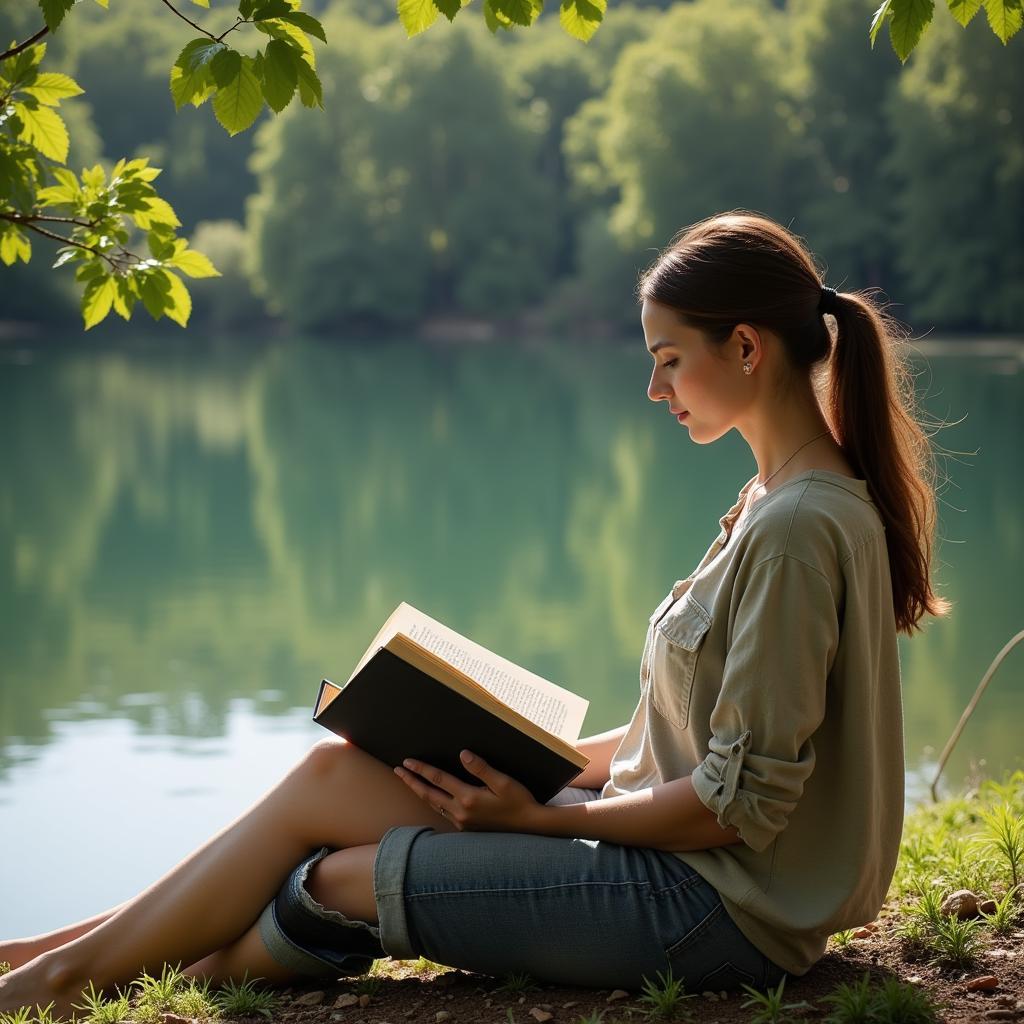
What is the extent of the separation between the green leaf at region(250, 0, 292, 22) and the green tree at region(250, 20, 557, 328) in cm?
3818

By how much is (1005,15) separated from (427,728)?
1479 millimetres

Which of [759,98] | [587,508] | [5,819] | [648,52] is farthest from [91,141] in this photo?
[5,819]

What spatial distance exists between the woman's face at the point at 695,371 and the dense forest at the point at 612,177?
1232 inches

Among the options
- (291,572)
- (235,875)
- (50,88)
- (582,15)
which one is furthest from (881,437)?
(291,572)

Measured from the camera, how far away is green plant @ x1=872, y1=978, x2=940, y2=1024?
2.09m

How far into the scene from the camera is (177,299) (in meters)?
2.96

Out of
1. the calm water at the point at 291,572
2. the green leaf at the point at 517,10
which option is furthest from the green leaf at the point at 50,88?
the calm water at the point at 291,572

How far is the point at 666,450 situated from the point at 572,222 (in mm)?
30409

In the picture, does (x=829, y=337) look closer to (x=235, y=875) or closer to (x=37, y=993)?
(x=235, y=875)

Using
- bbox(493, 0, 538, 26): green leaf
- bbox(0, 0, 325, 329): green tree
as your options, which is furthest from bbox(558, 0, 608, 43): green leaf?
bbox(0, 0, 325, 329): green tree

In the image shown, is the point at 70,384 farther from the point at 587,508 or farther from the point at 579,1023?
the point at 579,1023

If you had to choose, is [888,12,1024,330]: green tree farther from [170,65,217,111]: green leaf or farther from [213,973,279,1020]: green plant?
[213,973,279,1020]: green plant

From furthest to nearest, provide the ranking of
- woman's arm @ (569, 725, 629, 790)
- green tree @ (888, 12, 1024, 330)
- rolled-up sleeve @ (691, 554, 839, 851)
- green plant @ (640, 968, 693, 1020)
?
green tree @ (888, 12, 1024, 330)
woman's arm @ (569, 725, 629, 790)
green plant @ (640, 968, 693, 1020)
rolled-up sleeve @ (691, 554, 839, 851)

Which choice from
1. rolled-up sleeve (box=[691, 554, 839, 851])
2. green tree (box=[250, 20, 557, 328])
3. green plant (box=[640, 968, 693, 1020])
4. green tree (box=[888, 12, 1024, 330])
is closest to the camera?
rolled-up sleeve (box=[691, 554, 839, 851])
